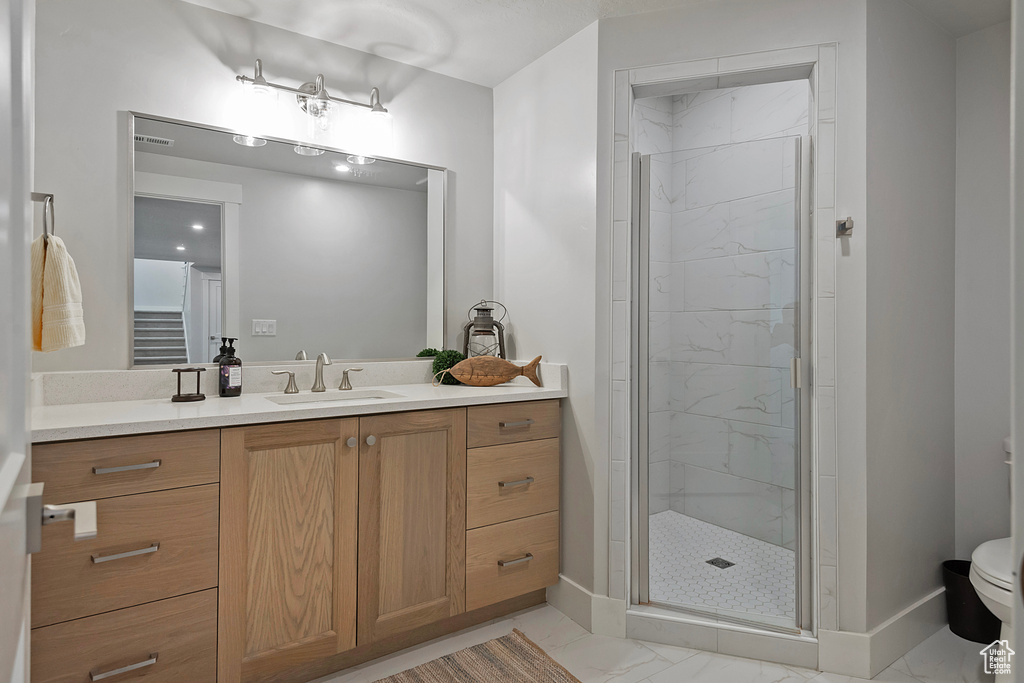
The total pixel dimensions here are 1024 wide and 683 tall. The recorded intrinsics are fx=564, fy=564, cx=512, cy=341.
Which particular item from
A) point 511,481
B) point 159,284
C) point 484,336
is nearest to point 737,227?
point 484,336

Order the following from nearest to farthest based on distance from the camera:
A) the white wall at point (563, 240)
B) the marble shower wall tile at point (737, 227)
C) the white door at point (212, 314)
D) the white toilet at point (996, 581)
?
the white toilet at point (996, 581), the marble shower wall tile at point (737, 227), the white door at point (212, 314), the white wall at point (563, 240)

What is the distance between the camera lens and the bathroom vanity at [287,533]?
4.75 ft

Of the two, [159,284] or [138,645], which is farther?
[159,284]

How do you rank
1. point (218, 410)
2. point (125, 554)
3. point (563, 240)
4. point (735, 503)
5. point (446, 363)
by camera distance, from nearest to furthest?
point (125, 554), point (218, 410), point (735, 503), point (563, 240), point (446, 363)

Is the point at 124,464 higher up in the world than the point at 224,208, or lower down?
lower down

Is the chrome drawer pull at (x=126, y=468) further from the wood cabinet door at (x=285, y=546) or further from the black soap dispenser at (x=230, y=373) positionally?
the black soap dispenser at (x=230, y=373)

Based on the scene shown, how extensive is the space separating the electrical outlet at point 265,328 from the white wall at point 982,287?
2.78 metres

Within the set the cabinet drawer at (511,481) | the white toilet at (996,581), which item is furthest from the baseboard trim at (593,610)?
the white toilet at (996,581)

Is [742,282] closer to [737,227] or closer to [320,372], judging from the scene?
[737,227]

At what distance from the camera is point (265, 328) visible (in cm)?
226

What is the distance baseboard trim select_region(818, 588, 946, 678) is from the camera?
189cm

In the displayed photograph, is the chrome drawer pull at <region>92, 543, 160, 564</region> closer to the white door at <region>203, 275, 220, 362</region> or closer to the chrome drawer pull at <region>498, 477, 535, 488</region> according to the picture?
the white door at <region>203, 275, 220, 362</region>

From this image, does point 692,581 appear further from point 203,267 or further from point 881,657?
point 203,267

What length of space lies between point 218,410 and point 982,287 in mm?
2857
